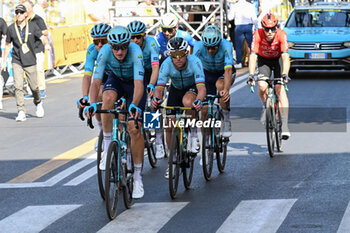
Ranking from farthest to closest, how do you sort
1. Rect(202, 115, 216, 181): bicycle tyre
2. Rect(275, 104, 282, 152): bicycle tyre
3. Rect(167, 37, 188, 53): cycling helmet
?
Rect(275, 104, 282, 152): bicycle tyre < Rect(202, 115, 216, 181): bicycle tyre < Rect(167, 37, 188, 53): cycling helmet

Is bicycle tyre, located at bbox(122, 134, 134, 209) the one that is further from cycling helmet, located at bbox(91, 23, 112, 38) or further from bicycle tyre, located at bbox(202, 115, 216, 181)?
cycling helmet, located at bbox(91, 23, 112, 38)

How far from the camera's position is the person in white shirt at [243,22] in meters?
25.5

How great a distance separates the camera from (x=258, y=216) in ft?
28.0

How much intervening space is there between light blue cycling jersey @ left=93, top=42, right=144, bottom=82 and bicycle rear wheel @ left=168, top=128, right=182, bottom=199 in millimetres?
709

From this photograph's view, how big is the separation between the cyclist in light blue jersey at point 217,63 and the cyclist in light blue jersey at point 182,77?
445mm

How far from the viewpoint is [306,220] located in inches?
327

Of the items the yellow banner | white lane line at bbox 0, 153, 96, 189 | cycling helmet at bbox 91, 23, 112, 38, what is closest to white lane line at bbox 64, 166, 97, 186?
white lane line at bbox 0, 153, 96, 189

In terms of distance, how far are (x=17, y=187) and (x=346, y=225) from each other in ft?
13.1

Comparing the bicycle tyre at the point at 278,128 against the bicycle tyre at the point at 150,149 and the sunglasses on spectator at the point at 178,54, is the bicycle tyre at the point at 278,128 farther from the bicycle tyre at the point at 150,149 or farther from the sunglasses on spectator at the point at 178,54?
the sunglasses on spectator at the point at 178,54

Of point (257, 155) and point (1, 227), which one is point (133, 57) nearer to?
point (1, 227)

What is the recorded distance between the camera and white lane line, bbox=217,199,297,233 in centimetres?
805

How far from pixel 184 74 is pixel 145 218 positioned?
231cm

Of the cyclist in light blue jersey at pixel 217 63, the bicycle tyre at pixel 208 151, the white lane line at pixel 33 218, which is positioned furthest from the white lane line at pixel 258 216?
the cyclist in light blue jersey at pixel 217 63

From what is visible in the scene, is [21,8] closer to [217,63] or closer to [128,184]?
[217,63]
